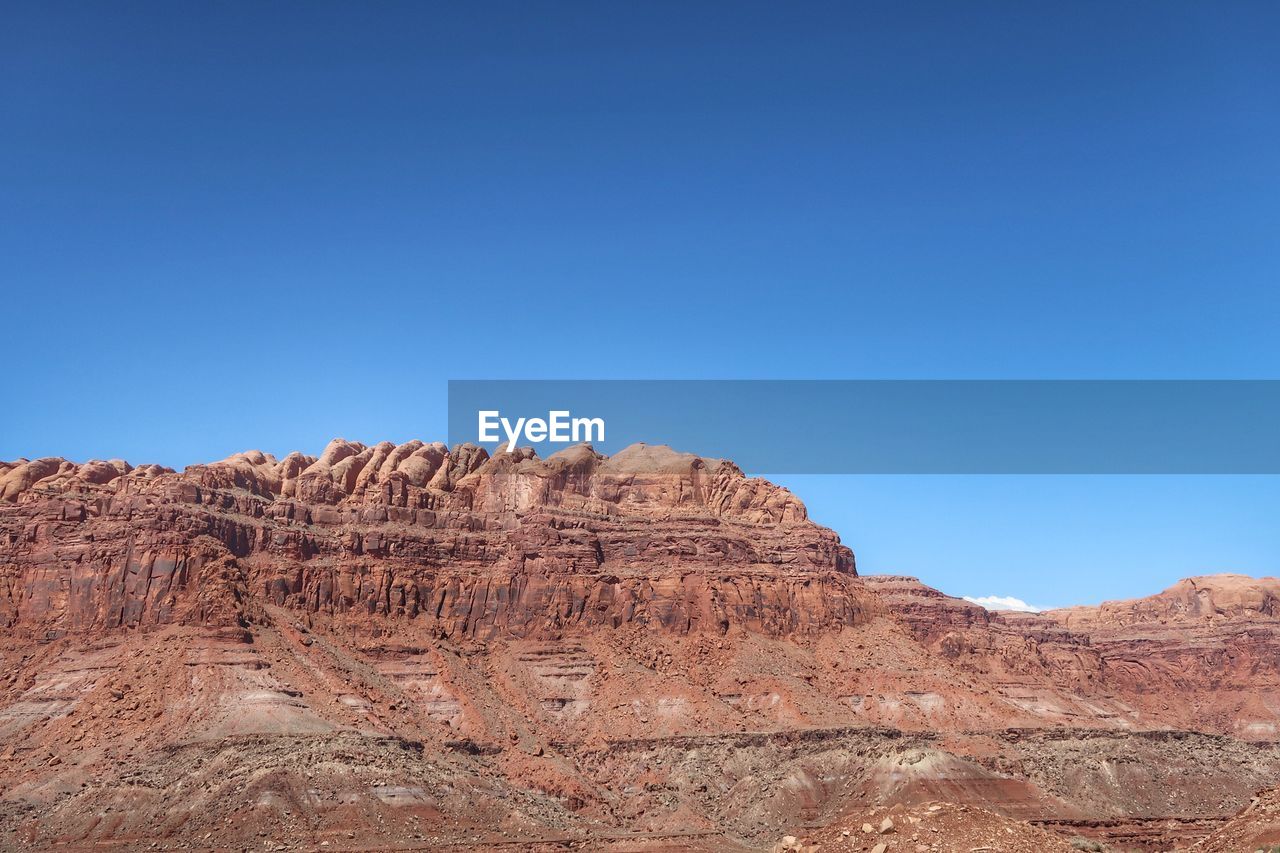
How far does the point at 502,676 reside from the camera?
152 m

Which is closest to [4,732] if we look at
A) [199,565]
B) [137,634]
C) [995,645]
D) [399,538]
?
[137,634]

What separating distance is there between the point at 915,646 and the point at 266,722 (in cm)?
8465

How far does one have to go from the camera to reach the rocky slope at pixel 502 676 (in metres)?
113

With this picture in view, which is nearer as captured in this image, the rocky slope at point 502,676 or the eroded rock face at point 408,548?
the rocky slope at point 502,676

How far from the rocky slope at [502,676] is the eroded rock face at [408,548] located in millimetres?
368

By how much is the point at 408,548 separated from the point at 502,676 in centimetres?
2178

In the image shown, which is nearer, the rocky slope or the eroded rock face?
the rocky slope

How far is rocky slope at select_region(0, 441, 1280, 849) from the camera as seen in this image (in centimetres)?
11312

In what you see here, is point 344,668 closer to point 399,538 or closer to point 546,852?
point 399,538

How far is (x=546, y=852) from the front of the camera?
105 m

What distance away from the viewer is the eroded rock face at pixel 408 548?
148375 mm

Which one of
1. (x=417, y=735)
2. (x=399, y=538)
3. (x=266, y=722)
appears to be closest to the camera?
(x=266, y=722)

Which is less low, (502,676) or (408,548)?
(408,548)

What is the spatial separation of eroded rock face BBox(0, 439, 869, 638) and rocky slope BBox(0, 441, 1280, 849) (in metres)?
0.37
